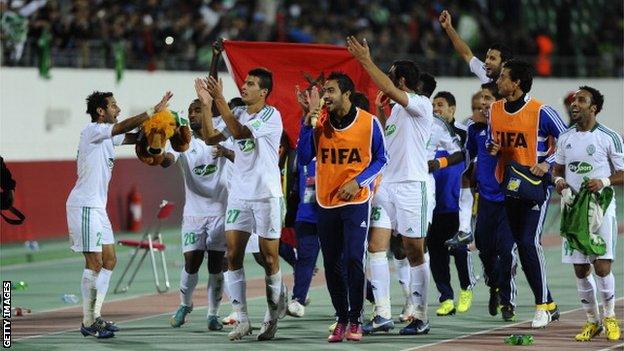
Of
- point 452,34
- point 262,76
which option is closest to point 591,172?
point 452,34

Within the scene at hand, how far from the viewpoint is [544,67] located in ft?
119

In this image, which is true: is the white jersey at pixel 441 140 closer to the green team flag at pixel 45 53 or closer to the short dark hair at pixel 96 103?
the short dark hair at pixel 96 103

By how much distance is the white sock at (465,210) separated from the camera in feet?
50.5

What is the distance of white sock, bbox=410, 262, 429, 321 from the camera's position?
44.7ft

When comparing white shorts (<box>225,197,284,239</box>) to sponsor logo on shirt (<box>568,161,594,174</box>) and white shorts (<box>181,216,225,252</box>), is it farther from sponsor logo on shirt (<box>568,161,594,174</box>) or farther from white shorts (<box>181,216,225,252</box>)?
sponsor logo on shirt (<box>568,161,594,174</box>)

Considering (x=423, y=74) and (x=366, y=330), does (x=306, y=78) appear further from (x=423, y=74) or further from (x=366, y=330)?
(x=366, y=330)

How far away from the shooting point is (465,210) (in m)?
15.5

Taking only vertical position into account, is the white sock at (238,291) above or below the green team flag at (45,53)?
below

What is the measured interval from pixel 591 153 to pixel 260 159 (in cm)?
285

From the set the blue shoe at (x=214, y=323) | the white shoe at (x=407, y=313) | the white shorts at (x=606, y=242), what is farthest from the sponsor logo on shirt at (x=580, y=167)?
the blue shoe at (x=214, y=323)

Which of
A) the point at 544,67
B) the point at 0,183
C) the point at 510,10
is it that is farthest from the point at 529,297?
the point at 510,10

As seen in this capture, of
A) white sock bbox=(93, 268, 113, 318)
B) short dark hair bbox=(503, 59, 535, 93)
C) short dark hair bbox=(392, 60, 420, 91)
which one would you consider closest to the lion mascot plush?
white sock bbox=(93, 268, 113, 318)

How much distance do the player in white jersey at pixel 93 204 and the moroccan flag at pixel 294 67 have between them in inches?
101

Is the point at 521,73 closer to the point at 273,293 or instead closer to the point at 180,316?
the point at 273,293
